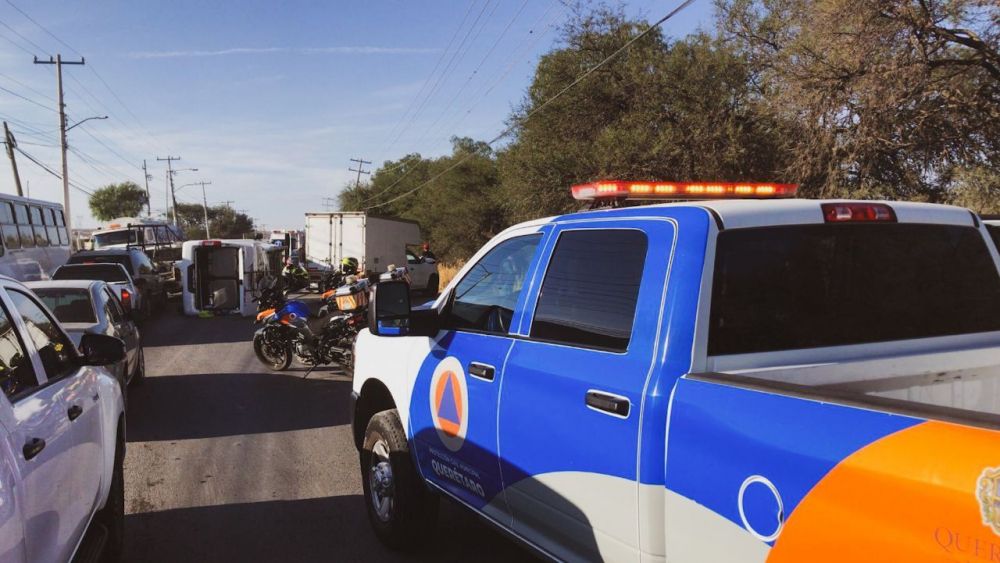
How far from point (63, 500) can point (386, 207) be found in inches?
2565

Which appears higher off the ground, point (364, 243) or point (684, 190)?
point (684, 190)

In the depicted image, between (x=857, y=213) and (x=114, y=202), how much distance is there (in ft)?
344

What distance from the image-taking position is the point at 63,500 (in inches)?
115

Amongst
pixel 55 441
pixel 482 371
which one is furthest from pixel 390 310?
pixel 55 441

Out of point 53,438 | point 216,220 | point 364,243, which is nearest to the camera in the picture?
point 53,438

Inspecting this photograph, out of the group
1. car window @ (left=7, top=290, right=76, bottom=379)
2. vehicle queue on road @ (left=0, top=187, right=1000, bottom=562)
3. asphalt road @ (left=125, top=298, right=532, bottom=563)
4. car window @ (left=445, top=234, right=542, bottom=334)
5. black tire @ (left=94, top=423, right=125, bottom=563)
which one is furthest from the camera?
asphalt road @ (left=125, top=298, right=532, bottom=563)

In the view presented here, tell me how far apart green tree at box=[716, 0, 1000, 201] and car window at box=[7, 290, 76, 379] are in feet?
37.0

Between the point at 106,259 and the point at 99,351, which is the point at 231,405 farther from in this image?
the point at 106,259

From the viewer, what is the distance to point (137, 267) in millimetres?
20203

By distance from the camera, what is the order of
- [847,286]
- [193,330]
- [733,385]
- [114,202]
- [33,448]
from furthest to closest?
[114,202]
[193,330]
[847,286]
[33,448]
[733,385]

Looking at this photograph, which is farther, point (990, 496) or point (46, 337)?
point (46, 337)

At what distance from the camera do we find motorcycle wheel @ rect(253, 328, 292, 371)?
438 inches

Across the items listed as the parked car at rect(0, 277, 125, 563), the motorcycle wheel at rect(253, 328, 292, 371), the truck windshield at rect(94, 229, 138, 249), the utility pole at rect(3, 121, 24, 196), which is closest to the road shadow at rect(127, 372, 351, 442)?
the motorcycle wheel at rect(253, 328, 292, 371)

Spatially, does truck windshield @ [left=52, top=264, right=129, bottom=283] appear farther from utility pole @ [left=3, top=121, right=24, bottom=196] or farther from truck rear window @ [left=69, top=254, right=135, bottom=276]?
utility pole @ [left=3, top=121, right=24, bottom=196]
